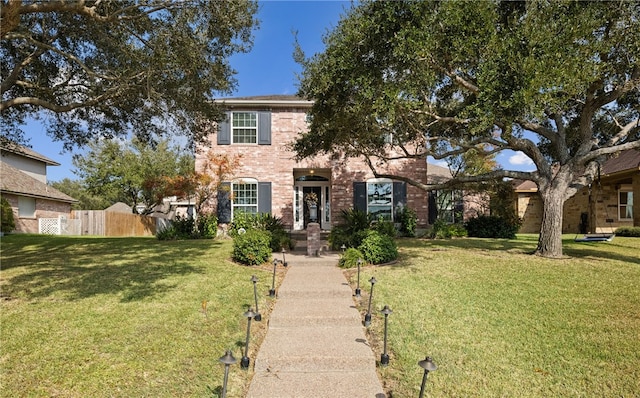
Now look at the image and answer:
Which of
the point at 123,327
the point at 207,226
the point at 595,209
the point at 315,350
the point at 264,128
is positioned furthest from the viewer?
the point at 595,209

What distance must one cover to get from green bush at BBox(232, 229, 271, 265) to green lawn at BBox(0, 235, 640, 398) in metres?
0.35

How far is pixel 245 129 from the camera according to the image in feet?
52.4

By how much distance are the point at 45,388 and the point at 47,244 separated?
11779mm

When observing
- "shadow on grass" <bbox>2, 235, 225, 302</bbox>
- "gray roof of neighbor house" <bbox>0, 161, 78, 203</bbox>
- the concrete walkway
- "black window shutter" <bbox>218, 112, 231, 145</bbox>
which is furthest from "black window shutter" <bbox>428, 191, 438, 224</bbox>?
"gray roof of neighbor house" <bbox>0, 161, 78, 203</bbox>

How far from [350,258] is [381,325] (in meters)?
3.38

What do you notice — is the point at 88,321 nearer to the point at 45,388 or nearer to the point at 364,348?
the point at 45,388

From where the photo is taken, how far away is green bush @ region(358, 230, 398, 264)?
8.60m

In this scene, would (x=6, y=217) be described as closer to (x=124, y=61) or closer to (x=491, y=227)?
(x=124, y=61)

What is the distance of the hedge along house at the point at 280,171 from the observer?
15.8 m

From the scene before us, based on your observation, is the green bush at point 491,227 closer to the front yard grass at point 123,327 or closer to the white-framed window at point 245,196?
the white-framed window at point 245,196

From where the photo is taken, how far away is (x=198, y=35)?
769 centimetres

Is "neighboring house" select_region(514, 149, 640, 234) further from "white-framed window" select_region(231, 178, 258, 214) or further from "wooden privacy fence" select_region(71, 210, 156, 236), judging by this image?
"wooden privacy fence" select_region(71, 210, 156, 236)

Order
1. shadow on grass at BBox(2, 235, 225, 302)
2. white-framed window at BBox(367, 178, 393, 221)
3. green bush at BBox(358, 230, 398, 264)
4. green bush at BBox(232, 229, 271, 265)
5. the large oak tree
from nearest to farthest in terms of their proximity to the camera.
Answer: shadow on grass at BBox(2, 235, 225, 302) → the large oak tree → green bush at BBox(358, 230, 398, 264) → green bush at BBox(232, 229, 271, 265) → white-framed window at BBox(367, 178, 393, 221)

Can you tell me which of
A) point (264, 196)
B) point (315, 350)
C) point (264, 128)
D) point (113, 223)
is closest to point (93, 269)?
point (315, 350)
